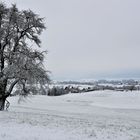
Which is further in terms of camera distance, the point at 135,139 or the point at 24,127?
the point at 24,127

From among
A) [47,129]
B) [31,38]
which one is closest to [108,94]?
[31,38]

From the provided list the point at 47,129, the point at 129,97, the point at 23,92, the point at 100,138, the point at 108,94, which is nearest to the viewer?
the point at 100,138

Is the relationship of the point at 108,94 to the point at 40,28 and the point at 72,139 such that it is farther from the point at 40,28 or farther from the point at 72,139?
the point at 72,139

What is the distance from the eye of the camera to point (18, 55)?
2200 cm

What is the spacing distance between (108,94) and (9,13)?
54.3 metres

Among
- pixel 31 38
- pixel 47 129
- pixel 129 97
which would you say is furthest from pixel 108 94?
pixel 47 129

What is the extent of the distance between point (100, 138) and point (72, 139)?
1246mm

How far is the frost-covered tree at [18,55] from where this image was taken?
843 inches

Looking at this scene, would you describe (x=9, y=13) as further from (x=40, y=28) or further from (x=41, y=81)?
(x=41, y=81)

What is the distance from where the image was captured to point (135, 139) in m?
10.9

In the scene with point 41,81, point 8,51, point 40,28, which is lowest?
point 41,81

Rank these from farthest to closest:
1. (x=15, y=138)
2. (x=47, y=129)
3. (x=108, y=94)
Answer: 1. (x=108, y=94)
2. (x=47, y=129)
3. (x=15, y=138)

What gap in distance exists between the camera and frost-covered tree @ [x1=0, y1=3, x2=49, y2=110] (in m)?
21.4

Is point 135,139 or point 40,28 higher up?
point 40,28
